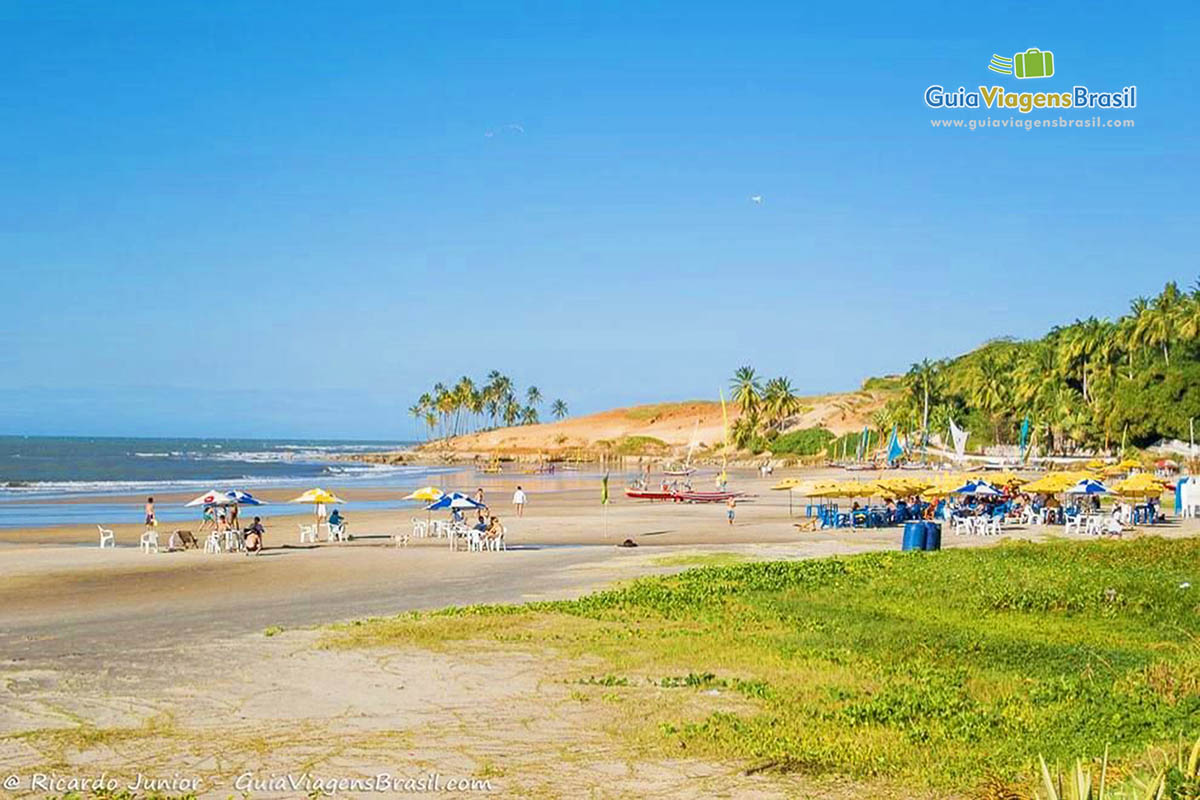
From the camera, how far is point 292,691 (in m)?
12.8

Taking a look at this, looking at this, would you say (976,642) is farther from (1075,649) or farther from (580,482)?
(580,482)

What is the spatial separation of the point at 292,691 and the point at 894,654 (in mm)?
7340

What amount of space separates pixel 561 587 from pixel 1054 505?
84.3ft

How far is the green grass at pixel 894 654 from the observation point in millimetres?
10039

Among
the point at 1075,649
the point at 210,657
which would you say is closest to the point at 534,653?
the point at 210,657

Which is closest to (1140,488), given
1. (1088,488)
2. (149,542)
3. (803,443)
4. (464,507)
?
(1088,488)

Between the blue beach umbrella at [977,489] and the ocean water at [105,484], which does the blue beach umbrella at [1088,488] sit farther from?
the ocean water at [105,484]

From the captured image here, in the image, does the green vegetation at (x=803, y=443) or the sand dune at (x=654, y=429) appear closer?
the green vegetation at (x=803, y=443)

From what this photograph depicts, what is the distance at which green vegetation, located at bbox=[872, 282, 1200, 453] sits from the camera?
80.4 meters

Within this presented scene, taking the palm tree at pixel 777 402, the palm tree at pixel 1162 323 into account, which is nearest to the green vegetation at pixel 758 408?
the palm tree at pixel 777 402

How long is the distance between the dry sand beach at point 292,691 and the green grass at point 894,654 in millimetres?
784

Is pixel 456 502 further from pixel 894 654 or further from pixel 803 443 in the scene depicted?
pixel 803 443

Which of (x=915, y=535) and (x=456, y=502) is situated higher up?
(x=456, y=502)

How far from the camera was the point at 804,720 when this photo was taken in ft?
36.4
